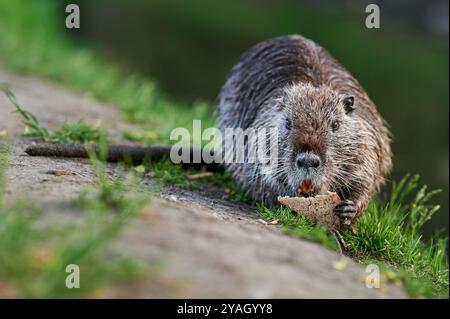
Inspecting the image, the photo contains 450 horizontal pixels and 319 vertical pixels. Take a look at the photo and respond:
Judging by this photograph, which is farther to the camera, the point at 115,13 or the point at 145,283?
the point at 115,13

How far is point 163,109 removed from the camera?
7895 millimetres

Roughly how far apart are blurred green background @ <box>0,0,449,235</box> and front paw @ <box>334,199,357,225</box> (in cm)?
379

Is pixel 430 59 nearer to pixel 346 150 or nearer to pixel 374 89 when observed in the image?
pixel 374 89

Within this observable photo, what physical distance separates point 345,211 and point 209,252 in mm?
1440

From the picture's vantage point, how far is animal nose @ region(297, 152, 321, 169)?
161 inches

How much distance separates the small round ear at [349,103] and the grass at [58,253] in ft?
5.98

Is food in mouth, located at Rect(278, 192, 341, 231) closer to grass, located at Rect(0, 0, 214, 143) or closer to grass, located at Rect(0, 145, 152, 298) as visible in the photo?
grass, located at Rect(0, 145, 152, 298)

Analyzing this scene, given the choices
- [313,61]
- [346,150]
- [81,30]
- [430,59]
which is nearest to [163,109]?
[313,61]

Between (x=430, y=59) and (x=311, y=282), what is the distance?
1442 cm

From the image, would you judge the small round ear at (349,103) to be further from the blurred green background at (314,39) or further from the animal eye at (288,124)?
the blurred green background at (314,39)

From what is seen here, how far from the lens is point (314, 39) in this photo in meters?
16.6

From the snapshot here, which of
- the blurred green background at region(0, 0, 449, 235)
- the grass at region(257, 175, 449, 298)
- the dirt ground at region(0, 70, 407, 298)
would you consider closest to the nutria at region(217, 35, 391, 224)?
the grass at region(257, 175, 449, 298)

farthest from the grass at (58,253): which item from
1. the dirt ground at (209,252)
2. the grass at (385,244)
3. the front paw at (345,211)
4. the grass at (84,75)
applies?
the grass at (84,75)

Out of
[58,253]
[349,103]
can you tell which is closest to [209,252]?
[58,253]
